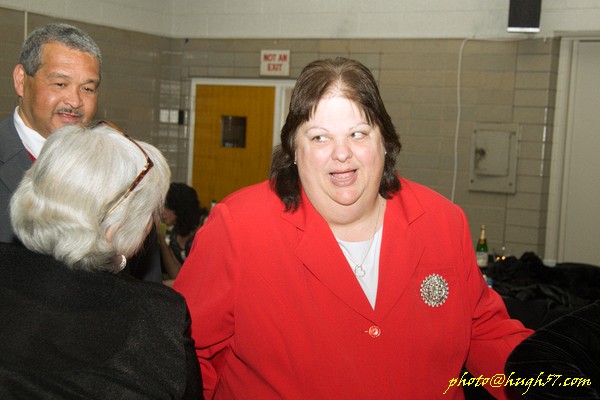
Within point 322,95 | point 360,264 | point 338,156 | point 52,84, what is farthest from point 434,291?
point 52,84

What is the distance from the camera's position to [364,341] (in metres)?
2.01

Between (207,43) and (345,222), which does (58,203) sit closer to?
(345,222)

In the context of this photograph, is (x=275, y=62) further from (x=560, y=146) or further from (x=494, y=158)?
(x=560, y=146)

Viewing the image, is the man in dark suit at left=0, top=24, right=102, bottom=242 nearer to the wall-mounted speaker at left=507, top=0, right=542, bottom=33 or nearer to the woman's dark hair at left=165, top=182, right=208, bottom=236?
the woman's dark hair at left=165, top=182, right=208, bottom=236

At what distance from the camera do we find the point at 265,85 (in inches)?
309

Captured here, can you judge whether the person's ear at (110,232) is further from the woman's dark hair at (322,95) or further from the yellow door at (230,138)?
the yellow door at (230,138)

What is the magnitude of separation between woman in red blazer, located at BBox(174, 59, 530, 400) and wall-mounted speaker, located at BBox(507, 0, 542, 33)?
4.64 m

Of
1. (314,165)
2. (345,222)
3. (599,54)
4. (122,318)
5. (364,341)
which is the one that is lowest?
(364,341)

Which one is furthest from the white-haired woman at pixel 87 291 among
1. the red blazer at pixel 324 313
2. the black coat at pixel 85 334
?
the red blazer at pixel 324 313

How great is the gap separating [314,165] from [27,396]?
1089 millimetres

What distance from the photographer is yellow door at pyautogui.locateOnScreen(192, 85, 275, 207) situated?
25.9 ft

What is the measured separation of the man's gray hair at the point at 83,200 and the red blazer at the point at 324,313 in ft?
1.27

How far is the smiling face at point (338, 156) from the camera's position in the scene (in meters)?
2.12

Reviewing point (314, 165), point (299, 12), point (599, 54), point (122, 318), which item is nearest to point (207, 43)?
point (299, 12)
